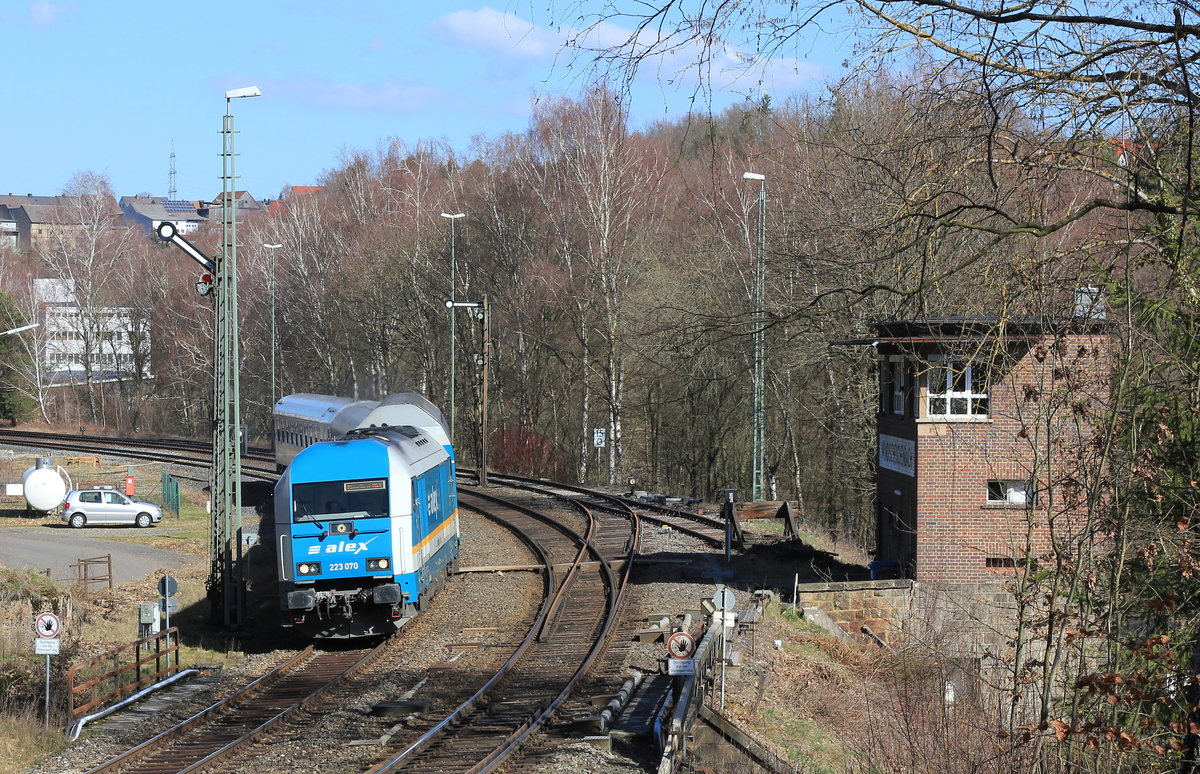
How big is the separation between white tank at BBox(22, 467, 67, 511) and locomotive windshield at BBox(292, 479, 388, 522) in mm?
22584

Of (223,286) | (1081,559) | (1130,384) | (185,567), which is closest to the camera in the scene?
(1081,559)

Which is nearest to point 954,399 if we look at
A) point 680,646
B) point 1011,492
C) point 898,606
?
point 1011,492

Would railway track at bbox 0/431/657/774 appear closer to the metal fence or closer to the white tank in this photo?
the metal fence

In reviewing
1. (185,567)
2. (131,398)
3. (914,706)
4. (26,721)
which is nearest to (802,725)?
(914,706)

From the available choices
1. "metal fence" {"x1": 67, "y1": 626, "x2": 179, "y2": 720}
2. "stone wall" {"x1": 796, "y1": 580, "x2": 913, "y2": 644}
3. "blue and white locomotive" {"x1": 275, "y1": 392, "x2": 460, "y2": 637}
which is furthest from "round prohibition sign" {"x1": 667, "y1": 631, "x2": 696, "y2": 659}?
"stone wall" {"x1": 796, "y1": 580, "x2": 913, "y2": 644}

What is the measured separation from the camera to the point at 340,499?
17.6m

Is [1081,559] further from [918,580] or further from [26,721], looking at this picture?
[918,580]

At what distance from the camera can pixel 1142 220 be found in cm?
834

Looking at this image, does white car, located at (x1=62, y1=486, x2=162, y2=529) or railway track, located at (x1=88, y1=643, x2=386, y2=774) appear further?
white car, located at (x1=62, y1=486, x2=162, y2=529)

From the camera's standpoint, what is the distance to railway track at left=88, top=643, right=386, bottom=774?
12055mm

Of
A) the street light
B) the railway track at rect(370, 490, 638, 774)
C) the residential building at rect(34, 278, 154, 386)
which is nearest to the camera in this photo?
the railway track at rect(370, 490, 638, 774)

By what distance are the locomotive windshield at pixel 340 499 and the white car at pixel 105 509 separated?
20005 mm

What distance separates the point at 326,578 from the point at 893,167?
13.0 meters

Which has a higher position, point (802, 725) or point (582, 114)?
point (582, 114)
